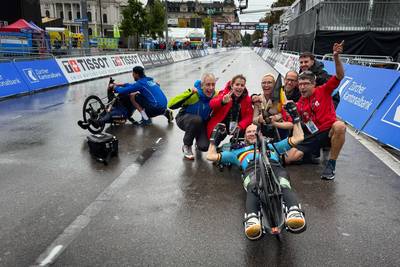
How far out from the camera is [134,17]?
176 ft

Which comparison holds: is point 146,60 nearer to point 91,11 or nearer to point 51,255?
point 51,255

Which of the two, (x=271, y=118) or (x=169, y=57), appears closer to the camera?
(x=271, y=118)

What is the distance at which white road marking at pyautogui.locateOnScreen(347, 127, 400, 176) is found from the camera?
5.85 metres

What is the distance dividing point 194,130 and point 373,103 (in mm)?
4108

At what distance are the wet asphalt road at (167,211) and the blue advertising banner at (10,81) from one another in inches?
252

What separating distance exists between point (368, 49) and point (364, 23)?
181cm

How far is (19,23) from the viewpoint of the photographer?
93.9ft

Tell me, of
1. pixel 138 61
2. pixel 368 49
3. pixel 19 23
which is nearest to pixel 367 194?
pixel 368 49

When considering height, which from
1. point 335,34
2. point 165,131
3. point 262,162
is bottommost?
point 165,131

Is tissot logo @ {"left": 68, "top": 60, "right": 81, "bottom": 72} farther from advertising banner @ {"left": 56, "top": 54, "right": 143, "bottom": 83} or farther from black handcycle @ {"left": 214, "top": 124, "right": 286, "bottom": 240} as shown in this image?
black handcycle @ {"left": 214, "top": 124, "right": 286, "bottom": 240}

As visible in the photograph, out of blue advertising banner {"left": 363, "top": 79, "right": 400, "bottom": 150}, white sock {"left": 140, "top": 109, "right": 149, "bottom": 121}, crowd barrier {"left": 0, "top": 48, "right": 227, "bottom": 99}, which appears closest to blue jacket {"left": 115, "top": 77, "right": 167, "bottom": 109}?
white sock {"left": 140, "top": 109, "right": 149, "bottom": 121}

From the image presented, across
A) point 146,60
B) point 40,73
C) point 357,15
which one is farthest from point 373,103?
point 146,60

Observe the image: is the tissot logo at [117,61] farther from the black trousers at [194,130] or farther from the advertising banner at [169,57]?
the black trousers at [194,130]

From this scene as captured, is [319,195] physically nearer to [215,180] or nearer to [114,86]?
[215,180]
